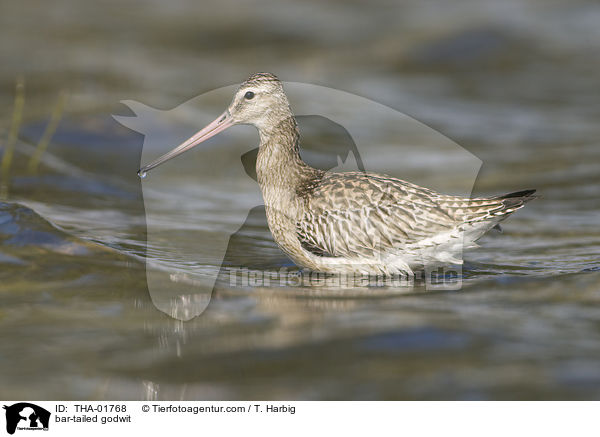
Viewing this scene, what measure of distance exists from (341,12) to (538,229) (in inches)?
376

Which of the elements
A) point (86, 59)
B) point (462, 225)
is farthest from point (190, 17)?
point (462, 225)

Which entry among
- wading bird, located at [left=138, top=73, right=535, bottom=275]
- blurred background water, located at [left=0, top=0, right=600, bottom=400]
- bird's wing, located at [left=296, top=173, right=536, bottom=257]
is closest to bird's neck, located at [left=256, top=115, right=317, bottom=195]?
wading bird, located at [left=138, top=73, right=535, bottom=275]

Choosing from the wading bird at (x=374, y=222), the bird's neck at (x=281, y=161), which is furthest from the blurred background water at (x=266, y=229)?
the bird's neck at (x=281, y=161)

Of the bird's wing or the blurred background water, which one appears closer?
the blurred background water

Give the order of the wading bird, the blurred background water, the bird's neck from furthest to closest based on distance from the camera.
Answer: the bird's neck, the wading bird, the blurred background water

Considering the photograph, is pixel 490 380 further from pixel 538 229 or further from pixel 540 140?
pixel 540 140

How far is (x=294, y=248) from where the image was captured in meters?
7.14

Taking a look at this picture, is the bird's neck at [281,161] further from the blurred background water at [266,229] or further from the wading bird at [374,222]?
the blurred background water at [266,229]

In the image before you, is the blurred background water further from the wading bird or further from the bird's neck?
the bird's neck

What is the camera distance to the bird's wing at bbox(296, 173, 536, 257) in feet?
22.9

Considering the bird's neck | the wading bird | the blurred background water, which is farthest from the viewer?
the bird's neck

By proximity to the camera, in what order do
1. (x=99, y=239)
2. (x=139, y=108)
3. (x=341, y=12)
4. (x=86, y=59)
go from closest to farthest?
(x=99, y=239) < (x=139, y=108) < (x=86, y=59) < (x=341, y=12)

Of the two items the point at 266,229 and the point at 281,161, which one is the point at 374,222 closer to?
the point at 281,161

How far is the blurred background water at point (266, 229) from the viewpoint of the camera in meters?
4.98
